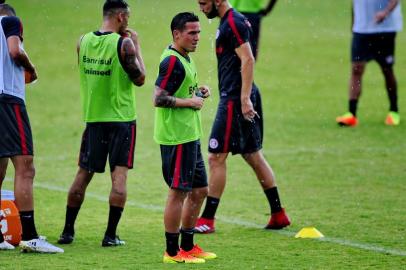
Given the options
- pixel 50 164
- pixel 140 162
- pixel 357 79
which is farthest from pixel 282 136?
pixel 50 164

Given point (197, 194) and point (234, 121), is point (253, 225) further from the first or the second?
point (197, 194)

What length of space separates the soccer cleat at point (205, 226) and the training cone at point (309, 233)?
84cm

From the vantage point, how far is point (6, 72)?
914 centimetres

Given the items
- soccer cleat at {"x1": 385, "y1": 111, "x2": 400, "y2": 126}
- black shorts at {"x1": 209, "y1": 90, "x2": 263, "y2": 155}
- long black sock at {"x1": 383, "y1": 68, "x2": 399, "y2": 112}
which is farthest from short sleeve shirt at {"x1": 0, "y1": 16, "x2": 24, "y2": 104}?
soccer cleat at {"x1": 385, "y1": 111, "x2": 400, "y2": 126}

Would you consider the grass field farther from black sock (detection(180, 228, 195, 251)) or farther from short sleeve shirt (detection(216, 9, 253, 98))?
short sleeve shirt (detection(216, 9, 253, 98))

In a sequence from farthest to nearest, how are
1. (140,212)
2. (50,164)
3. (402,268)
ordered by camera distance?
(50,164), (140,212), (402,268)

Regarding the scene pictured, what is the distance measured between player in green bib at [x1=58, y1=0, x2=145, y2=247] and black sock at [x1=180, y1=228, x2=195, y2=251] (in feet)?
2.43

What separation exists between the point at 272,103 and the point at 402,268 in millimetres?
11189

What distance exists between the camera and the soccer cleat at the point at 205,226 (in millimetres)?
10203

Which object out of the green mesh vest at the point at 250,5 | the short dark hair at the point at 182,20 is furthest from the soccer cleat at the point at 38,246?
the green mesh vest at the point at 250,5

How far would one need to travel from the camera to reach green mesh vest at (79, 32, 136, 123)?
9.34 m

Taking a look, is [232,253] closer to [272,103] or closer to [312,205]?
[312,205]

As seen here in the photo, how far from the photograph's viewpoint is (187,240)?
8945 mm

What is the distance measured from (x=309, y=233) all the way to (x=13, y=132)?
2807 mm
